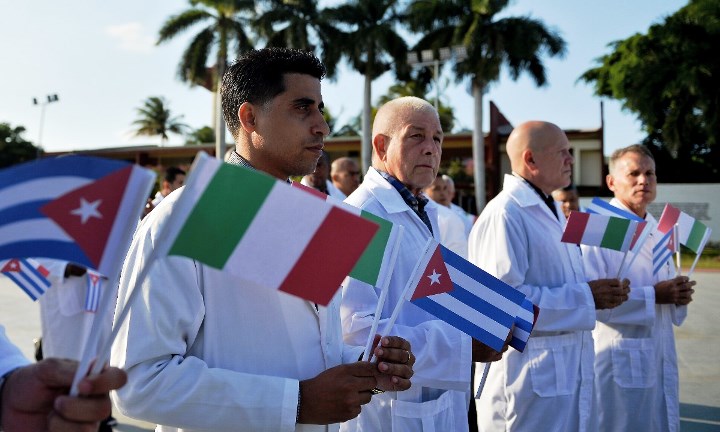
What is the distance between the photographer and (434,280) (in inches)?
74.5

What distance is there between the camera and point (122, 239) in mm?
1037

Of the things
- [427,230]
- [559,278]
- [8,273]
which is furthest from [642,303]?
[8,273]

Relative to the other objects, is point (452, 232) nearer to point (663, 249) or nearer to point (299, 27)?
point (663, 249)

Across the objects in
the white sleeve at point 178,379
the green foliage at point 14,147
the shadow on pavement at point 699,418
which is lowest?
the shadow on pavement at point 699,418

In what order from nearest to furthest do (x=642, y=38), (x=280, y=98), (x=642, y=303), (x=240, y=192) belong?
1. (x=240, y=192)
2. (x=280, y=98)
3. (x=642, y=303)
4. (x=642, y=38)

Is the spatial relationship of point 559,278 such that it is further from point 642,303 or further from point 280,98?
point 280,98

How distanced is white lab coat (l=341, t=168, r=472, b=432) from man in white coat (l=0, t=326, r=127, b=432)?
1338mm

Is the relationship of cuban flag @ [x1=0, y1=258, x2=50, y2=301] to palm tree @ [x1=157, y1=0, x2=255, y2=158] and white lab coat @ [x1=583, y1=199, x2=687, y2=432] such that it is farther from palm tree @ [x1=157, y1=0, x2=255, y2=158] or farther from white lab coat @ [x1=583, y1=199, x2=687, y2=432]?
palm tree @ [x1=157, y1=0, x2=255, y2=158]

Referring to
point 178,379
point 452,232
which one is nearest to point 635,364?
point 452,232

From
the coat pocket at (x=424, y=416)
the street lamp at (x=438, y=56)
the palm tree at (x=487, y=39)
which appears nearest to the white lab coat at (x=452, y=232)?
the coat pocket at (x=424, y=416)

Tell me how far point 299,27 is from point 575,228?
101 feet

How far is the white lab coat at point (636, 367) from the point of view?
378 centimetres

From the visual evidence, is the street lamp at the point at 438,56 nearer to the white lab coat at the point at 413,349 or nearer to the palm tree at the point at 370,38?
the palm tree at the point at 370,38

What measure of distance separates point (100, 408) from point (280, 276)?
387 millimetres
